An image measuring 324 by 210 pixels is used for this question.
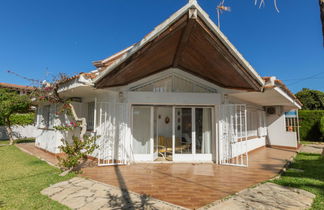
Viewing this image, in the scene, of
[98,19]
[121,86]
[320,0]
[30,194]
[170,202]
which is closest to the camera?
[320,0]

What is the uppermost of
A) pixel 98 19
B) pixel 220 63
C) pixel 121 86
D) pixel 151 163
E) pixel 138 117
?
pixel 98 19

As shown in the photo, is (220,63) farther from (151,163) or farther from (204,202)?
(151,163)

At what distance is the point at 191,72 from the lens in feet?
25.5

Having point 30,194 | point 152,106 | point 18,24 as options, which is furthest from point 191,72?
point 18,24

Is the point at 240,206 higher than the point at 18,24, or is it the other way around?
the point at 18,24

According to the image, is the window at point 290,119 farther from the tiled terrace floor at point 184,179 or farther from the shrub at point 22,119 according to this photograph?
the shrub at point 22,119

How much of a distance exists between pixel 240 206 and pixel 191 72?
18.3 ft

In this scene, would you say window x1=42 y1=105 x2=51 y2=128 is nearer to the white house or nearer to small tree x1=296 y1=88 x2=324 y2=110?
the white house

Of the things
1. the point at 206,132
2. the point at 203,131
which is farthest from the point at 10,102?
the point at 206,132

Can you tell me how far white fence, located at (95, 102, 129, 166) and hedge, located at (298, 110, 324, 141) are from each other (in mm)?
19518

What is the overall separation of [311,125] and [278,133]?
7683mm

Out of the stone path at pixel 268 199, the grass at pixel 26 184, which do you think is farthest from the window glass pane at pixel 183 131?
the grass at pixel 26 184

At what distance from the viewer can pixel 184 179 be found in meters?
5.45

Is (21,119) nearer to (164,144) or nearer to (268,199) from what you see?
(164,144)
